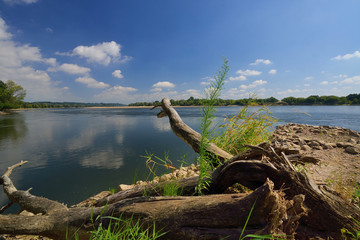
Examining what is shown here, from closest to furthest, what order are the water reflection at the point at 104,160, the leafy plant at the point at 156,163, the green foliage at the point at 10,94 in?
the leafy plant at the point at 156,163 < the water reflection at the point at 104,160 < the green foliage at the point at 10,94

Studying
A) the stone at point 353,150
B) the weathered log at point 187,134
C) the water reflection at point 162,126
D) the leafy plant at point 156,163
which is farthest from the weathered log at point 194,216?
the water reflection at point 162,126

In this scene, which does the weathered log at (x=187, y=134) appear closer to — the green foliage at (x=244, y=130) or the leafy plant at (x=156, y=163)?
the leafy plant at (x=156, y=163)

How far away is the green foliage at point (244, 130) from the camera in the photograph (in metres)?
4.58

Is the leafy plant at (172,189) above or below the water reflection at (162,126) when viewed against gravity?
above

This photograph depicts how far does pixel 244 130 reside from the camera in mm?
4785

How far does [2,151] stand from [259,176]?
1272 cm

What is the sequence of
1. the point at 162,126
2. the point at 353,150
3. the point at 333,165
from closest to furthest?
the point at 333,165 → the point at 353,150 → the point at 162,126

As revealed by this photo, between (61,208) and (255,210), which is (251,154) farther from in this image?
(61,208)

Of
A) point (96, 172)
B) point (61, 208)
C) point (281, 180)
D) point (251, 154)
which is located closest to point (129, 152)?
point (96, 172)

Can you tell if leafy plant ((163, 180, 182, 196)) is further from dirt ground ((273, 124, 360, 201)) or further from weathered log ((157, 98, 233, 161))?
dirt ground ((273, 124, 360, 201))

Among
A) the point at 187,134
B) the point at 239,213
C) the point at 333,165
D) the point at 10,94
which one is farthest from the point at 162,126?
the point at 10,94

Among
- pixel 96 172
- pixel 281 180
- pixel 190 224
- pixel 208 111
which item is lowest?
pixel 96 172

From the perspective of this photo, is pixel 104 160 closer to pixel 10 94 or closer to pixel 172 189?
pixel 172 189

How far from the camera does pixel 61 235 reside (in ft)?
5.94
